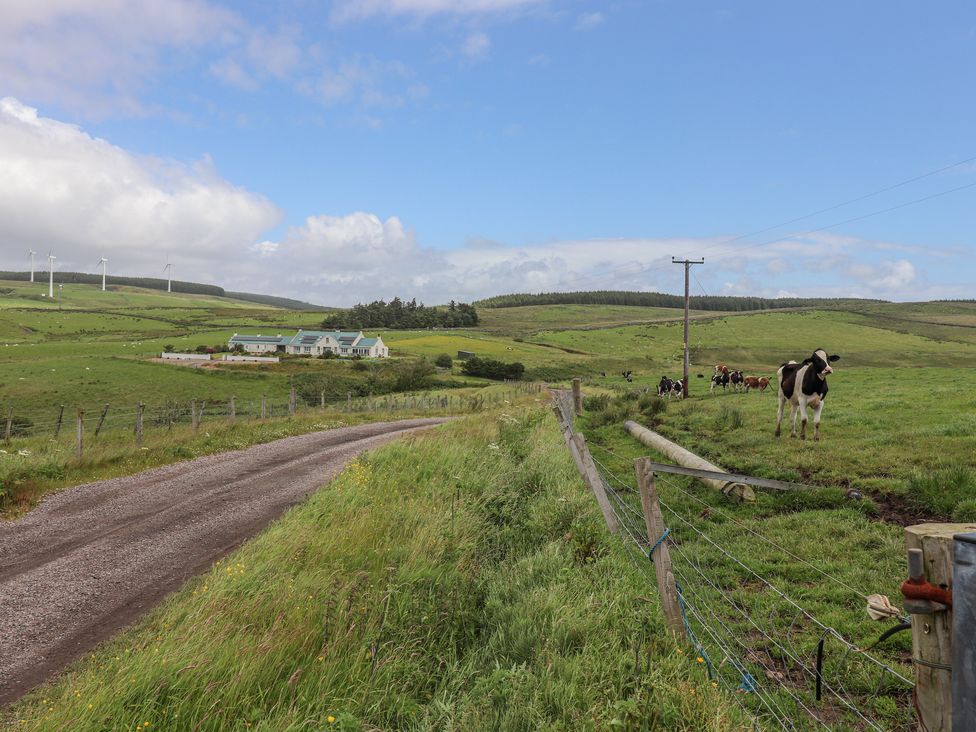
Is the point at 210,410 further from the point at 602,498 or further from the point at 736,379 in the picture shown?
the point at 602,498

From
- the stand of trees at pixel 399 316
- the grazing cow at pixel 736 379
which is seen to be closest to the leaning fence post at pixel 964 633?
the grazing cow at pixel 736 379

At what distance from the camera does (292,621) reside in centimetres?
542

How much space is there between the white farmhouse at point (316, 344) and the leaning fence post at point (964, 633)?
349 feet

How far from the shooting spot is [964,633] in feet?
7.73

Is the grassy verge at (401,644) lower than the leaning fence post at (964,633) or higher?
lower

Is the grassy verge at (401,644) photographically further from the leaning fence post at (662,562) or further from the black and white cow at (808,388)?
the black and white cow at (808,388)

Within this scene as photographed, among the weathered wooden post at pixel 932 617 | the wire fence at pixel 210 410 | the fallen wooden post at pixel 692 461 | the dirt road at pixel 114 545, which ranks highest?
the weathered wooden post at pixel 932 617

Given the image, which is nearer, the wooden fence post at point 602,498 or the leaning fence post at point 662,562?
the leaning fence post at point 662,562

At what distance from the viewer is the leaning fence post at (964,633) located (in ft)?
7.56

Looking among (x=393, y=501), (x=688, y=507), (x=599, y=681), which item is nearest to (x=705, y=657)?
(x=599, y=681)

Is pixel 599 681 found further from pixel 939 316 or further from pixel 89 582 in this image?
pixel 939 316

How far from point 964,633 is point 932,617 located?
284 mm

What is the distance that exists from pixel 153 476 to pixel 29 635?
28.3 feet

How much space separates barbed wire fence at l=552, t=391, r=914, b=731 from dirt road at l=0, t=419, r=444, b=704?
6.28 metres
